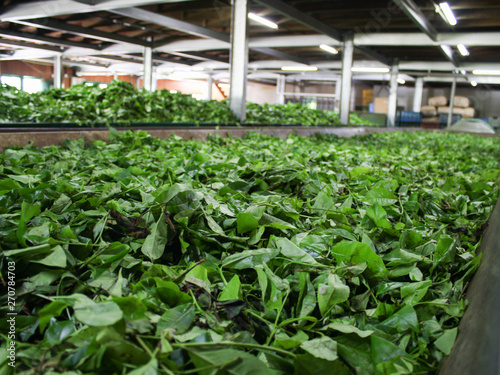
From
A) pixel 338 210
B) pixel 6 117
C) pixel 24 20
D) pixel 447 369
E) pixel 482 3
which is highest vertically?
pixel 482 3

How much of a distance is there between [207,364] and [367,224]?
34.2 inches

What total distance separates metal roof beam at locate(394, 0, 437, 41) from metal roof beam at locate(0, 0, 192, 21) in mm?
3640

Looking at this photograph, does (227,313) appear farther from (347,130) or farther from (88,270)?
(347,130)

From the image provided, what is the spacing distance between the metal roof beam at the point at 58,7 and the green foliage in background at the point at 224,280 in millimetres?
5437

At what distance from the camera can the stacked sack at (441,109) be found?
1853 centimetres

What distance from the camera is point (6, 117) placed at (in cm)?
324

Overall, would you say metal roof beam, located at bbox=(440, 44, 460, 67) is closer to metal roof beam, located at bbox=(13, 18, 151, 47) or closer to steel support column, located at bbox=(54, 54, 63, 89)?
metal roof beam, located at bbox=(13, 18, 151, 47)

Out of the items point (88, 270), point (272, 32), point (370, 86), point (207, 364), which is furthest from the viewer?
point (370, 86)

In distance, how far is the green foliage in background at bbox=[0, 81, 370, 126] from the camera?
3.49 m

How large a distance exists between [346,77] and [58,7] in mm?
6453

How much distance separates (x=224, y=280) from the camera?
36.7 inches

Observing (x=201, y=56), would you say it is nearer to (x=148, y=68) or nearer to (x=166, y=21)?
(x=148, y=68)

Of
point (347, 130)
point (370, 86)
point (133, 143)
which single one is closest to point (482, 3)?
point (347, 130)

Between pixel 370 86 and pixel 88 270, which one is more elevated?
pixel 370 86
